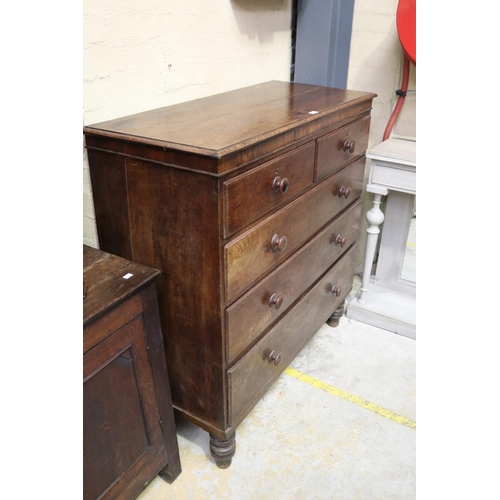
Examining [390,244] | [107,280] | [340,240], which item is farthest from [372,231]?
[107,280]

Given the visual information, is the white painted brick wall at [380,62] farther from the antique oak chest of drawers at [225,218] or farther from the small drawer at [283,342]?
the small drawer at [283,342]

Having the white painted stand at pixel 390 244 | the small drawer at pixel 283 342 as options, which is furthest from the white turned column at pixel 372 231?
the small drawer at pixel 283 342

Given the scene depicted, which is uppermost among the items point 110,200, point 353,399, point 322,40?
point 322,40

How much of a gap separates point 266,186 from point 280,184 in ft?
0.25

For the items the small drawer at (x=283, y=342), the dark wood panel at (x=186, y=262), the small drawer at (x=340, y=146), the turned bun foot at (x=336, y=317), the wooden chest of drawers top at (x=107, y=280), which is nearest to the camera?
the wooden chest of drawers top at (x=107, y=280)

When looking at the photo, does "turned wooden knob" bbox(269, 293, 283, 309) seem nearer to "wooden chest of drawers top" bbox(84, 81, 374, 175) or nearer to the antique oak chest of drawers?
the antique oak chest of drawers

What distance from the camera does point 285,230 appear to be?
6.10 feet

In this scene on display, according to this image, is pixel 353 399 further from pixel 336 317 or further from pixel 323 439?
pixel 336 317

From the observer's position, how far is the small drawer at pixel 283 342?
1.84 m

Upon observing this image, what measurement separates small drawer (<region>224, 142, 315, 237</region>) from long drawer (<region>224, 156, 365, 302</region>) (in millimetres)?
52

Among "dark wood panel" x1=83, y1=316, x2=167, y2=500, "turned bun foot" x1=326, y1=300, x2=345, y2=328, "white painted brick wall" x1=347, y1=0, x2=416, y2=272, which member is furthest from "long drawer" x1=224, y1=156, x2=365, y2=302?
"turned bun foot" x1=326, y1=300, x2=345, y2=328

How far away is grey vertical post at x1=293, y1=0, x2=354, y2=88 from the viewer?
8.38 ft

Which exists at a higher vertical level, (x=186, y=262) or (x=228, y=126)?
(x=228, y=126)
